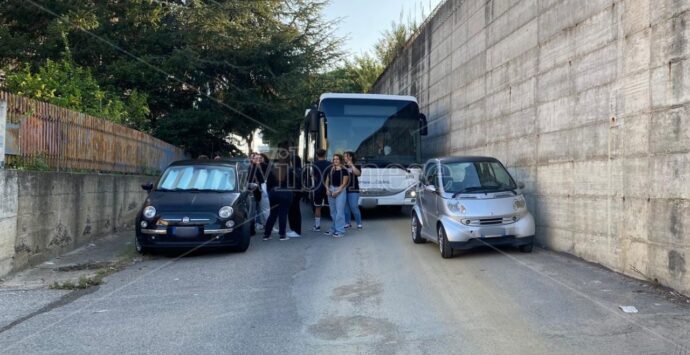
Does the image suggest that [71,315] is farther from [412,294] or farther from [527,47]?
[527,47]

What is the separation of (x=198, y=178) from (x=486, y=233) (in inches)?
205

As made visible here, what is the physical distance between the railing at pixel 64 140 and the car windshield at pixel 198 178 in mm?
1639

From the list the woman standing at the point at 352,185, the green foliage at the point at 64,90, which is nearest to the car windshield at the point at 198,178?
the woman standing at the point at 352,185

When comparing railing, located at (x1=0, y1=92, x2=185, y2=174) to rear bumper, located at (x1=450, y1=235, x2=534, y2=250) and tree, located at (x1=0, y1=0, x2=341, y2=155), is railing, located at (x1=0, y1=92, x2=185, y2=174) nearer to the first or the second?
tree, located at (x1=0, y1=0, x2=341, y2=155)

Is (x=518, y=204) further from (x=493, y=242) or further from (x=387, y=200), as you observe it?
(x=387, y=200)

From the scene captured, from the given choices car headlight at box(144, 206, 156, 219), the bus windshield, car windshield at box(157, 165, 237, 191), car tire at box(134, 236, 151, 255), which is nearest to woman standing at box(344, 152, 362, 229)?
the bus windshield

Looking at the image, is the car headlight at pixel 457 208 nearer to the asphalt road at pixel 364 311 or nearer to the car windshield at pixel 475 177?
the car windshield at pixel 475 177

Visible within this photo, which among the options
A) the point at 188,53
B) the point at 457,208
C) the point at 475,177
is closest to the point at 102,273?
the point at 457,208

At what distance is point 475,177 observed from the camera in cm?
889

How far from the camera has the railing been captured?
7707mm

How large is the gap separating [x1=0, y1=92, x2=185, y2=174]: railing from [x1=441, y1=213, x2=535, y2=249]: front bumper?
6.40m

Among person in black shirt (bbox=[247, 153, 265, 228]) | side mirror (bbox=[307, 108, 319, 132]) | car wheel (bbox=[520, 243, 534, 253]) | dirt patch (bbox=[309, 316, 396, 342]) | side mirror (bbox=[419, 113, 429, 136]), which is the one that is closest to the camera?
dirt patch (bbox=[309, 316, 396, 342])

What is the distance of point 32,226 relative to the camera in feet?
25.1

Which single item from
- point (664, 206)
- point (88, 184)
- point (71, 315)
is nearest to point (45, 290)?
point (71, 315)
